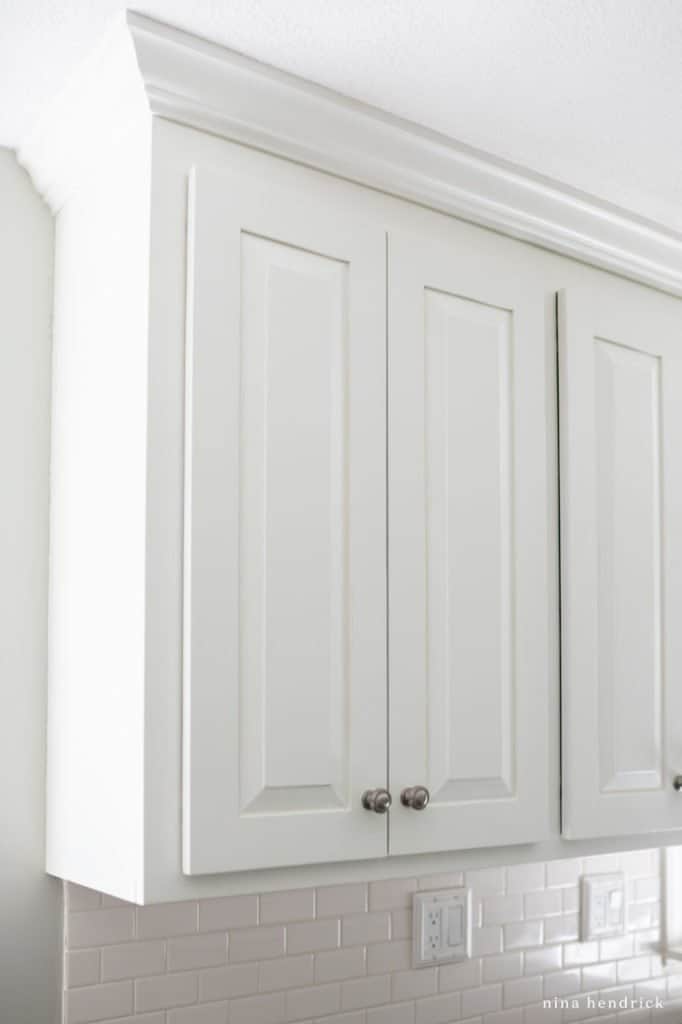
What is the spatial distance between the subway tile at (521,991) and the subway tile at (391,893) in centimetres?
30

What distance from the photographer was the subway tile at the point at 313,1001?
1.98 m

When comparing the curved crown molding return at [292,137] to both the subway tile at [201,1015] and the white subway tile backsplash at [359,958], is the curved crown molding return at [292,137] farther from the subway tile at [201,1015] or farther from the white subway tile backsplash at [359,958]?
the subway tile at [201,1015]

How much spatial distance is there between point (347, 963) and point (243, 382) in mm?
1062

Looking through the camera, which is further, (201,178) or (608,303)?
(608,303)

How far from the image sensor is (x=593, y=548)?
6.34ft

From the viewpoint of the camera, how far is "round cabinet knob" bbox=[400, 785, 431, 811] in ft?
5.35

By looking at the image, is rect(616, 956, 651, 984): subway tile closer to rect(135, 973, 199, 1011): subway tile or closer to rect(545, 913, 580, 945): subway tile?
rect(545, 913, 580, 945): subway tile

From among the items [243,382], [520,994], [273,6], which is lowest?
[520,994]

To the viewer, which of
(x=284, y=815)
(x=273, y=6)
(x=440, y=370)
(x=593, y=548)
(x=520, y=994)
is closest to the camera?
(x=273, y=6)

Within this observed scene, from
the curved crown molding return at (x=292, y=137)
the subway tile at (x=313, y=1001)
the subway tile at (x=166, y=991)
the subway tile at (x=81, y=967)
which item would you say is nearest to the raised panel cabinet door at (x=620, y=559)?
the curved crown molding return at (x=292, y=137)

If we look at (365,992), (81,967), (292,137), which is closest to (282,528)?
(292,137)

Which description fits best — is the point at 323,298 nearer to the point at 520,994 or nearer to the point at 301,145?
the point at 301,145

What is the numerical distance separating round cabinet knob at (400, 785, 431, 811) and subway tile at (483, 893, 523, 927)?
28.2 inches

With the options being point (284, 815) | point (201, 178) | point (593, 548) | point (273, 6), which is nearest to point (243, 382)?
point (201, 178)
